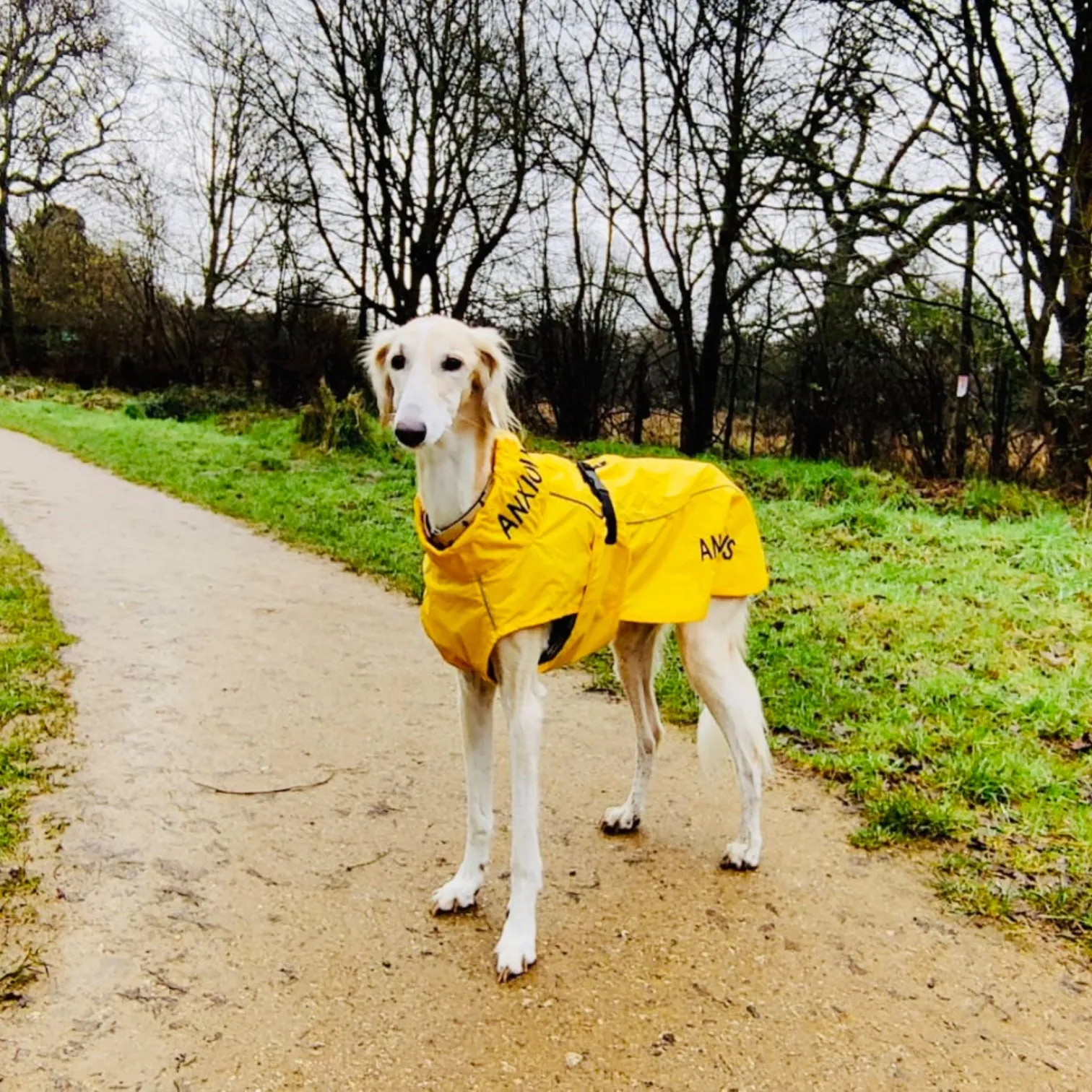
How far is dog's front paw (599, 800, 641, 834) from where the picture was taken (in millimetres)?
3152

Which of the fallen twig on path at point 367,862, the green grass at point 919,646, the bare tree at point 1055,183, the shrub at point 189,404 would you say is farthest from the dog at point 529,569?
the shrub at point 189,404

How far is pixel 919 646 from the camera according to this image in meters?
4.98

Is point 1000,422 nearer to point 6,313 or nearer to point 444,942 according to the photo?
point 444,942

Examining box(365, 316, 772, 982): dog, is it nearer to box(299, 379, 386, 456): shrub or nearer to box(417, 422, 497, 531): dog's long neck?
box(417, 422, 497, 531): dog's long neck

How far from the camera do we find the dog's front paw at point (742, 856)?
2.92 metres

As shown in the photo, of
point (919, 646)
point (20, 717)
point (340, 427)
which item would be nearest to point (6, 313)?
point (340, 427)

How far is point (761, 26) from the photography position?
38.4 ft

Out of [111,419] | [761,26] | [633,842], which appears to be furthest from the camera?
[111,419]

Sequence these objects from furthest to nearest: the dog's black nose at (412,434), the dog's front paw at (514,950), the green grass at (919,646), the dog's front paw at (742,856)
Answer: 1. the green grass at (919,646)
2. the dog's front paw at (742,856)
3. the dog's front paw at (514,950)
4. the dog's black nose at (412,434)

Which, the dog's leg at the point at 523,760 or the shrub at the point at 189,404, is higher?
the shrub at the point at 189,404

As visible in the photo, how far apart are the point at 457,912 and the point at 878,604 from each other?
4.10 meters

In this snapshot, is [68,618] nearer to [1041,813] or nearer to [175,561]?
[175,561]

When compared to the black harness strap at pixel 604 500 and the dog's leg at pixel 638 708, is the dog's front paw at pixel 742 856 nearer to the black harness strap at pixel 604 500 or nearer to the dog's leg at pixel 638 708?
the dog's leg at pixel 638 708

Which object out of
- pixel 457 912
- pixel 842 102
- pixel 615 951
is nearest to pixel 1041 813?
pixel 615 951
